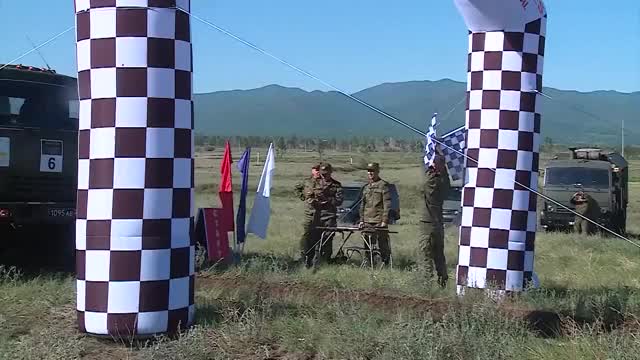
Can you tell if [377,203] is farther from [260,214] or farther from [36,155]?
[36,155]

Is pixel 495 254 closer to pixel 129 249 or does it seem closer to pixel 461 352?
pixel 461 352

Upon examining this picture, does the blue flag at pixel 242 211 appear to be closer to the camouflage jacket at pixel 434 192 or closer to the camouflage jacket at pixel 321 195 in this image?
the camouflage jacket at pixel 321 195

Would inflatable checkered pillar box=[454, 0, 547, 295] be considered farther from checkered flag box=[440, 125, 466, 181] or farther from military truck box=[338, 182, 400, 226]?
military truck box=[338, 182, 400, 226]

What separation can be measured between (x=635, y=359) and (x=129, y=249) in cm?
364

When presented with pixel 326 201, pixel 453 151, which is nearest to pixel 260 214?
pixel 326 201

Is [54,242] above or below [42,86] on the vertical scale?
below

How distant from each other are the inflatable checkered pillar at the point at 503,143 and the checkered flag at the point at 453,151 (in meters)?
0.53

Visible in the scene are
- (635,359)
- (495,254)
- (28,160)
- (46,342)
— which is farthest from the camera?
(28,160)

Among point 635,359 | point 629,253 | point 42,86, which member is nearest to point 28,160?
point 42,86

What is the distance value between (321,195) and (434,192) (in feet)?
11.3

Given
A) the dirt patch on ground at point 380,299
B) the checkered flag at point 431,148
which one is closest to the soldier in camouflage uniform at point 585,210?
the checkered flag at point 431,148

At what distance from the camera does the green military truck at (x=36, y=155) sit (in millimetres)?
9930

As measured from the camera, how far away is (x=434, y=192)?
33.9 ft

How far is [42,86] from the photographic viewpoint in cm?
1063
